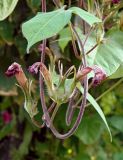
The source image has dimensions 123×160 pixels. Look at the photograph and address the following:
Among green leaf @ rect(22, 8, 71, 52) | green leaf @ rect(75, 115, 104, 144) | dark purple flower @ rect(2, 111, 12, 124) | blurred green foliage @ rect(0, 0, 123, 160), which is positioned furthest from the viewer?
dark purple flower @ rect(2, 111, 12, 124)

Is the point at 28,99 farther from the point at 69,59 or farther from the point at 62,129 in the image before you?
the point at 62,129

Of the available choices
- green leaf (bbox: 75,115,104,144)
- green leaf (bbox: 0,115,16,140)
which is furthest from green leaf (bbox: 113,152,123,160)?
green leaf (bbox: 0,115,16,140)

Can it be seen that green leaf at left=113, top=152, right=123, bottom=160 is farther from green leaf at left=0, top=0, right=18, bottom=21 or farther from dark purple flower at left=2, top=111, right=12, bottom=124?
green leaf at left=0, top=0, right=18, bottom=21

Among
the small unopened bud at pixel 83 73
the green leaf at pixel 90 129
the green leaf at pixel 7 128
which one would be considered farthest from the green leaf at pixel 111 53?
the green leaf at pixel 7 128

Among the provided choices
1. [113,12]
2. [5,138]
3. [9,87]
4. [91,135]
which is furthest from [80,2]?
[5,138]

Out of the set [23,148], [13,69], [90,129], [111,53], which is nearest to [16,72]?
[13,69]

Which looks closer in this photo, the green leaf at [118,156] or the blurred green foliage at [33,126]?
the blurred green foliage at [33,126]

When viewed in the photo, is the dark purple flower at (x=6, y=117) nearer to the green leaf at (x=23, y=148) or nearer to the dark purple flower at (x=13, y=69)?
the green leaf at (x=23, y=148)

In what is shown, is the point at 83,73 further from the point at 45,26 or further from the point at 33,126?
the point at 33,126
